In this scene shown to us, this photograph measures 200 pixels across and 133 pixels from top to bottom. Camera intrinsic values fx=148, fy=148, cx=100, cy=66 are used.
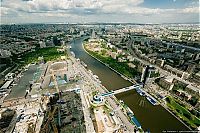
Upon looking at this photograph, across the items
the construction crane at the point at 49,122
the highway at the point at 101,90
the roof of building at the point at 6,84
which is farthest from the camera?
the roof of building at the point at 6,84

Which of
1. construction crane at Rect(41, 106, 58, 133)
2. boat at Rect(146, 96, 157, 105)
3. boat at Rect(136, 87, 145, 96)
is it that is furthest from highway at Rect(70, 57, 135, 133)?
construction crane at Rect(41, 106, 58, 133)

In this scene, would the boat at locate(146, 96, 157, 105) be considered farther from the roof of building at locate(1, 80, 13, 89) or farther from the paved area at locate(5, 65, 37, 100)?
the roof of building at locate(1, 80, 13, 89)

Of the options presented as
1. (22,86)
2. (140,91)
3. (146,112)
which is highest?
(22,86)

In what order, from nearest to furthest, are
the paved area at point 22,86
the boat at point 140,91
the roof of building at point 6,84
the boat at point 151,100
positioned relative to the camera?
1. the boat at point 151,100
2. the paved area at point 22,86
3. the boat at point 140,91
4. the roof of building at point 6,84

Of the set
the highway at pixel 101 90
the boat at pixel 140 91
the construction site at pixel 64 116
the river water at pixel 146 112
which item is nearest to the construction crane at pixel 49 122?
the construction site at pixel 64 116

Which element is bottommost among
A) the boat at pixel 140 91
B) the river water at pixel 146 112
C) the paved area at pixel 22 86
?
the river water at pixel 146 112

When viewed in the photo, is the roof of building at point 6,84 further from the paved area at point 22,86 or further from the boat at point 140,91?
the boat at point 140,91

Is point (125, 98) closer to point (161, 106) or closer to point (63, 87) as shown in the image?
point (161, 106)

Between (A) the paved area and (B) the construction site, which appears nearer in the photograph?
(B) the construction site

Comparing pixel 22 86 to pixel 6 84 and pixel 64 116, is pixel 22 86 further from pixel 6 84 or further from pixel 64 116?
pixel 64 116

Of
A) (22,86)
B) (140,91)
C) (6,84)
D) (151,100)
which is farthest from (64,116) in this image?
(6,84)

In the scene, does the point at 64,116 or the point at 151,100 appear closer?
the point at 64,116
